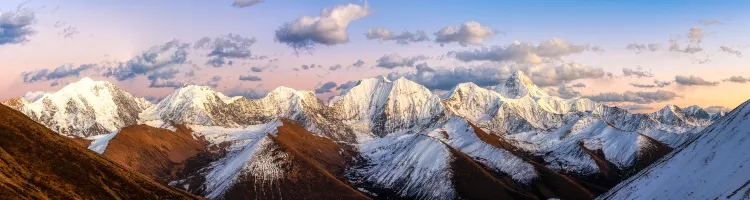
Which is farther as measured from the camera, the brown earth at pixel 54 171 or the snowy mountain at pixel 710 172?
the snowy mountain at pixel 710 172

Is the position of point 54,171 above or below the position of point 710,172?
above

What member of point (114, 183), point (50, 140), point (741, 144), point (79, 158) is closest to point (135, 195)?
point (114, 183)

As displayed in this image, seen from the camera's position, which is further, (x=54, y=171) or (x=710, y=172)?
(x=710, y=172)

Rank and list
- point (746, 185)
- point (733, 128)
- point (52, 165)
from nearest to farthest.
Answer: point (746, 185)
point (52, 165)
point (733, 128)

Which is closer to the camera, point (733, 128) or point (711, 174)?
point (711, 174)

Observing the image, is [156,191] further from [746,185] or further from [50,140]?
[746,185]
